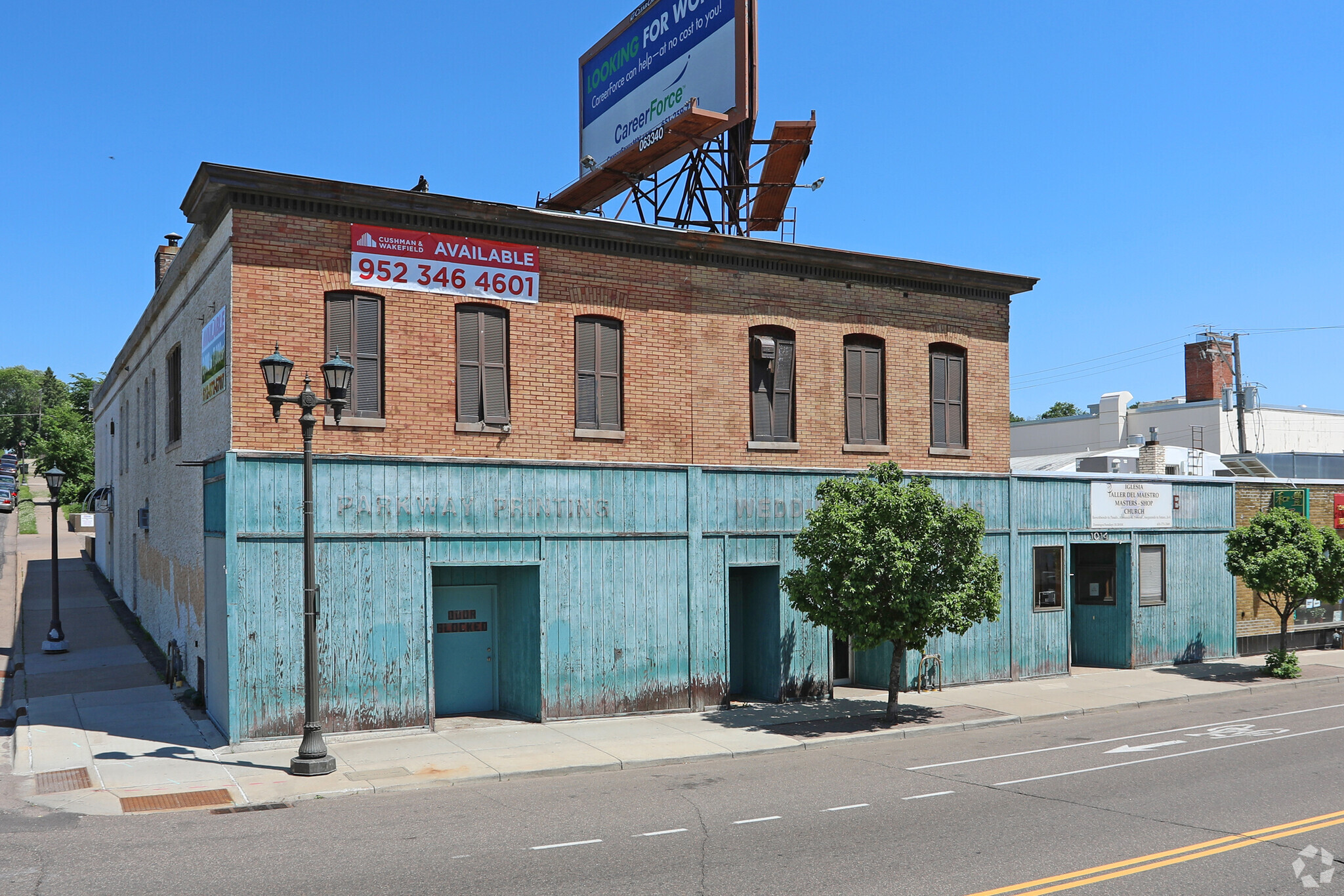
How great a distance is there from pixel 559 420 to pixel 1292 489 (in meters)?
21.1

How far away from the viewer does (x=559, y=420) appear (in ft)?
57.7

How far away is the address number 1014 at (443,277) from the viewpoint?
16.1 meters

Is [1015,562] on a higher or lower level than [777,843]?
higher

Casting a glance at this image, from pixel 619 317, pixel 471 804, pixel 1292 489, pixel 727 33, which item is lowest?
pixel 471 804

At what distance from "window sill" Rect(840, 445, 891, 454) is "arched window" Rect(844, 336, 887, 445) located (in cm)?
12

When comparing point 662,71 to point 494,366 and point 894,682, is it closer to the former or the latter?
point 494,366

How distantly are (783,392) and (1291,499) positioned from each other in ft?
53.8

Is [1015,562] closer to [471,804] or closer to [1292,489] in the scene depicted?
[1292,489]

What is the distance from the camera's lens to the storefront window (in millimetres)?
22812

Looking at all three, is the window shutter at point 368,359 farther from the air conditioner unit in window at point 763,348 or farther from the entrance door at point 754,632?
the entrance door at point 754,632

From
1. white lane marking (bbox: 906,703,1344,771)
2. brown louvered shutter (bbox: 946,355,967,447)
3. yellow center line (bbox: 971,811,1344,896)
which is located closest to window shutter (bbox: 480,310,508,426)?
white lane marking (bbox: 906,703,1344,771)

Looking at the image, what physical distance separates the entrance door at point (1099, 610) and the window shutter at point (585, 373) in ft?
43.0

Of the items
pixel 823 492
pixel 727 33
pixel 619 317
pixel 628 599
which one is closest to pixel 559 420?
pixel 619 317

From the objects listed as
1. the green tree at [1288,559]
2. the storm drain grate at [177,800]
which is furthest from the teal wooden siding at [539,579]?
the green tree at [1288,559]
